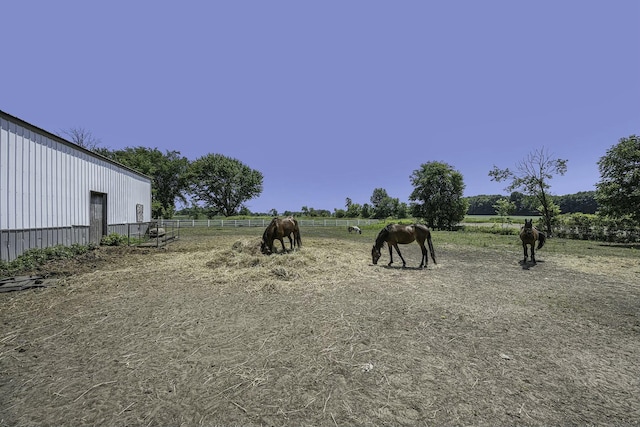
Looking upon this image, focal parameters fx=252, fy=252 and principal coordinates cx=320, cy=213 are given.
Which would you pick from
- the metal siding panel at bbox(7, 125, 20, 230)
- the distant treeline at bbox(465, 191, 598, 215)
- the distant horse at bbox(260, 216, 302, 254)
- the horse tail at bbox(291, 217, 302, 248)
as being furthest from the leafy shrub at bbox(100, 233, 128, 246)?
the distant treeline at bbox(465, 191, 598, 215)

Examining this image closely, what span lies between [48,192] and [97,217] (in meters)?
3.81

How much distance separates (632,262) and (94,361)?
1752 centimetres

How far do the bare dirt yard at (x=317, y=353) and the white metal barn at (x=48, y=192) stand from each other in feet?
14.6

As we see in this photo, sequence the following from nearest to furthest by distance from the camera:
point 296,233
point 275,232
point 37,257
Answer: point 37,257 → point 275,232 → point 296,233

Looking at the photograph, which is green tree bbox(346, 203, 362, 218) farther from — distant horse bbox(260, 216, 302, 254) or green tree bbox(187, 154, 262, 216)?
distant horse bbox(260, 216, 302, 254)

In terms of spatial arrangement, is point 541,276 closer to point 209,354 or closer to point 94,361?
point 209,354

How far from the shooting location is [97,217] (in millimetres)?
13695

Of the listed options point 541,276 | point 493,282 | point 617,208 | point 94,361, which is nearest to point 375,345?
point 94,361

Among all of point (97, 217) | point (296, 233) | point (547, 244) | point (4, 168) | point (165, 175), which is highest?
point (165, 175)

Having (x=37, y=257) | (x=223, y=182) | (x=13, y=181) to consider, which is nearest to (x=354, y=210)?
(x=223, y=182)

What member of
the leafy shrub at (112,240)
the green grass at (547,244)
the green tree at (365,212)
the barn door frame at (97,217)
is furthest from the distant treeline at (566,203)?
the barn door frame at (97,217)

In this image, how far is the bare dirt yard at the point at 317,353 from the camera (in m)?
2.40

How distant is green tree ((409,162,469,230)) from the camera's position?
4053 centimetres

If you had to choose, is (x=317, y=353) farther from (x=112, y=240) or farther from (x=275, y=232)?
(x=112, y=240)
